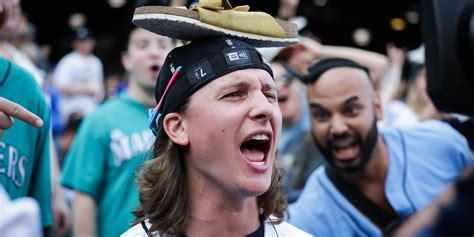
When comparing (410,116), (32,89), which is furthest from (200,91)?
(410,116)

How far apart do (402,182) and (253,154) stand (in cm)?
155

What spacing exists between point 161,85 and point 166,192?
0.40 m

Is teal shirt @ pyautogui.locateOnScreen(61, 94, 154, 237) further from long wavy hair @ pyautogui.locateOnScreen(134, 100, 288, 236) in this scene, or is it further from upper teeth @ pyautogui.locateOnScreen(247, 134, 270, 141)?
upper teeth @ pyautogui.locateOnScreen(247, 134, 270, 141)

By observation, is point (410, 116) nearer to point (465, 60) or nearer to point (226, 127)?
point (226, 127)

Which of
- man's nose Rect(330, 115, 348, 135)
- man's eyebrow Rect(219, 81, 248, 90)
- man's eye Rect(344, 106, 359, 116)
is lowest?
man's nose Rect(330, 115, 348, 135)

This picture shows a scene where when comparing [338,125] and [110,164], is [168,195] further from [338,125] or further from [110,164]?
[110,164]

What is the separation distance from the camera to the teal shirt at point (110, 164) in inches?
182

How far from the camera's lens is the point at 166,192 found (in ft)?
9.25

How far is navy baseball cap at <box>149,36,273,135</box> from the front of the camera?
2.74 m

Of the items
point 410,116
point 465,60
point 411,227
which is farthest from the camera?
point 410,116

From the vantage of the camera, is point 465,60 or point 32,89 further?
point 32,89

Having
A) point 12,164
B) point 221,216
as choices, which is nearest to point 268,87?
point 221,216

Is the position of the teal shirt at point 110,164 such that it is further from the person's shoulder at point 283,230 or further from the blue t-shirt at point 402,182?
the person's shoulder at point 283,230

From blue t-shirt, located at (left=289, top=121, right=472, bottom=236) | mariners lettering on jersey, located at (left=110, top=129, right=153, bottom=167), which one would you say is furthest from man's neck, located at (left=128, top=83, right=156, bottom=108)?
blue t-shirt, located at (left=289, top=121, right=472, bottom=236)
